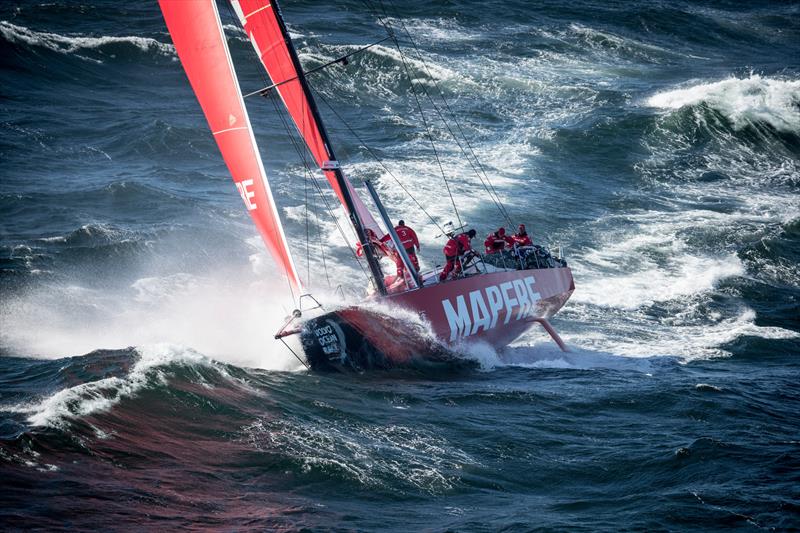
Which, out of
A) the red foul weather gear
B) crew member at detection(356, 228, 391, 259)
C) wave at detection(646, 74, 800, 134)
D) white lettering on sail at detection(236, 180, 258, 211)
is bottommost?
the red foul weather gear

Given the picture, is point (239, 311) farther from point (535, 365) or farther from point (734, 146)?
point (734, 146)

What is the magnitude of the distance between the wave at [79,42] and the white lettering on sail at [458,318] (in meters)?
18.6

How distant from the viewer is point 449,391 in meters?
10.6

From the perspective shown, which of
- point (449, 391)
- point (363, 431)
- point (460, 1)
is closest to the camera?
point (363, 431)

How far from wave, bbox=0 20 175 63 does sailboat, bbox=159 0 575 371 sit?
16.5 m

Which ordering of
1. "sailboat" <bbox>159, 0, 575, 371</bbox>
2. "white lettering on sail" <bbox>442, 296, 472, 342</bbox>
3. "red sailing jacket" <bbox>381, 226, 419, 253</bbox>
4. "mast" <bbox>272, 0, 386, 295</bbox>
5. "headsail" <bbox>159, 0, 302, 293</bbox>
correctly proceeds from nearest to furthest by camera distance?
"headsail" <bbox>159, 0, 302, 293</bbox>
"sailboat" <bbox>159, 0, 575, 371</bbox>
"mast" <bbox>272, 0, 386, 295</bbox>
"white lettering on sail" <bbox>442, 296, 472, 342</bbox>
"red sailing jacket" <bbox>381, 226, 419, 253</bbox>

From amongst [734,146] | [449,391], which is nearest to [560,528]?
[449,391]

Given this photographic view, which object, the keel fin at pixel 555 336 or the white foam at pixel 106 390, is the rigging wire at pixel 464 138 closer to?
the keel fin at pixel 555 336

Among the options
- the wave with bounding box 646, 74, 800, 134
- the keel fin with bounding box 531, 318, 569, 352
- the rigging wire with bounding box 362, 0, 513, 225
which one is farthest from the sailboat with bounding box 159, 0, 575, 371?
the wave with bounding box 646, 74, 800, 134

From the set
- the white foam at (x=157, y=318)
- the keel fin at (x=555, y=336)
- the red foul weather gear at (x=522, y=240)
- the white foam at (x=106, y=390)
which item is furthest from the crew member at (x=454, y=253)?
the white foam at (x=106, y=390)

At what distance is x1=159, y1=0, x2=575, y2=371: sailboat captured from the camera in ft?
34.2

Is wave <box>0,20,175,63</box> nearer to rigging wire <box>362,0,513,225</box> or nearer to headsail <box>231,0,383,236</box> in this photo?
rigging wire <box>362,0,513,225</box>

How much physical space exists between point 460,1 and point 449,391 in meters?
27.9

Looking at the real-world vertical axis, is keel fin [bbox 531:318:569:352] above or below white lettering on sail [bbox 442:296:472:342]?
below
